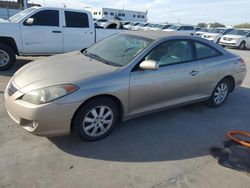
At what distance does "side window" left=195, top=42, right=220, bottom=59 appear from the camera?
15.9 ft

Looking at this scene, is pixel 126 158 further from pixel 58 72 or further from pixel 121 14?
pixel 121 14

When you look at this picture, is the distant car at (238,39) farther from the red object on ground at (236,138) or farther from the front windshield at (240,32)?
the red object on ground at (236,138)

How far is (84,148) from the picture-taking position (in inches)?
139

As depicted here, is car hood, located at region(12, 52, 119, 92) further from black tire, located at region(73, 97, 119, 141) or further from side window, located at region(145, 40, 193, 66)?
side window, located at region(145, 40, 193, 66)

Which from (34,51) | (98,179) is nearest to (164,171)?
(98,179)

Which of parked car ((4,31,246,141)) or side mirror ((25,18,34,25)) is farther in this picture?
side mirror ((25,18,34,25))

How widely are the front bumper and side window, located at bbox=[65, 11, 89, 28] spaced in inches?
210

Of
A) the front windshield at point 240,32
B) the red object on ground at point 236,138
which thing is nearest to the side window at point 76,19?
the red object on ground at point 236,138

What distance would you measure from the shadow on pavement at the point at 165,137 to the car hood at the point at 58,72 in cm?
88

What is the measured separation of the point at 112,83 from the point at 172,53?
142 centimetres

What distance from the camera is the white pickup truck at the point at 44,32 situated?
7.27m

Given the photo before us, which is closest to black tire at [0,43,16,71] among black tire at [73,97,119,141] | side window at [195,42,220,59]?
black tire at [73,97,119,141]

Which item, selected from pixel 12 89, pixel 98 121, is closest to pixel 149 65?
pixel 98 121

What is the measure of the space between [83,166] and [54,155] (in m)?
0.44
